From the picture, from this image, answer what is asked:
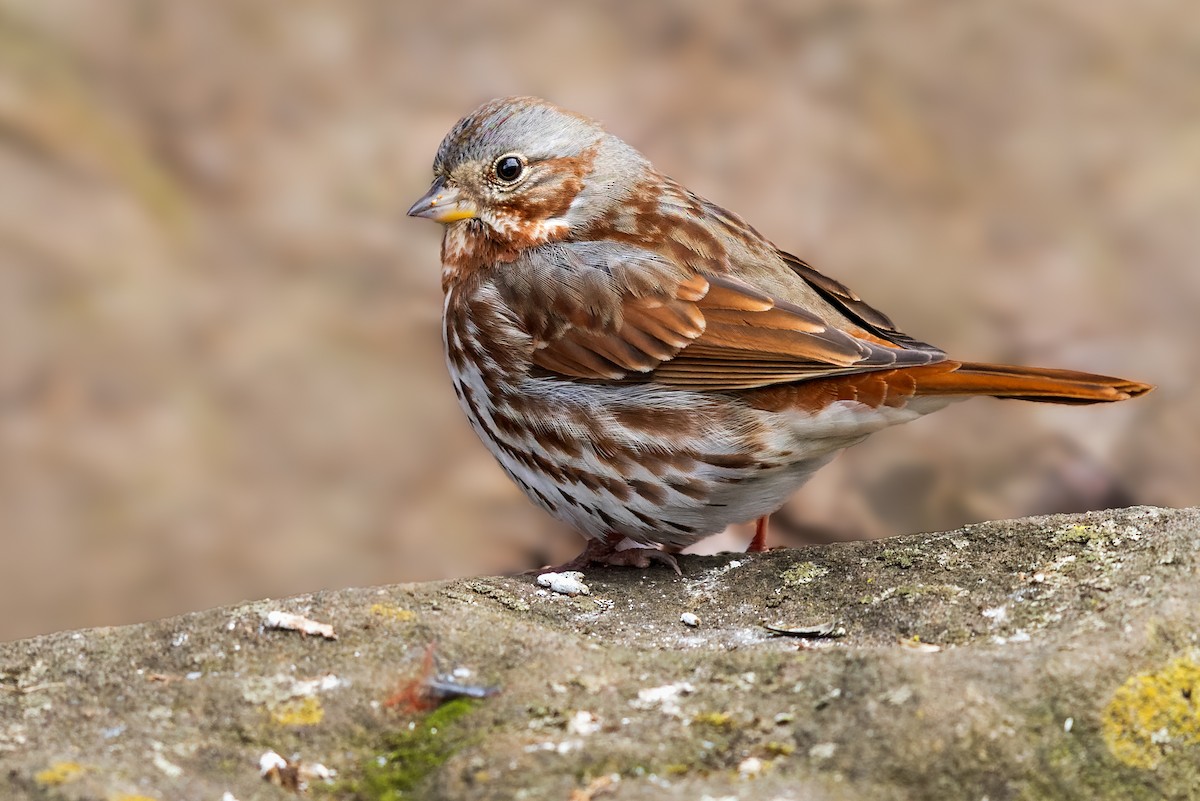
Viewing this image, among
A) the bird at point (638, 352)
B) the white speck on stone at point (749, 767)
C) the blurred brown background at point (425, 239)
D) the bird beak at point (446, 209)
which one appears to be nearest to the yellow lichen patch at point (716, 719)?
the white speck on stone at point (749, 767)

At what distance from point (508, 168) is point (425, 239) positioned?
2.34m

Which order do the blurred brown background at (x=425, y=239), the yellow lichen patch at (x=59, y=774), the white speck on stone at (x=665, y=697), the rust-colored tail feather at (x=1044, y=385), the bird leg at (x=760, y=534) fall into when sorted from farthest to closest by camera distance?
the blurred brown background at (x=425, y=239)
the bird leg at (x=760, y=534)
the rust-colored tail feather at (x=1044, y=385)
the white speck on stone at (x=665, y=697)
the yellow lichen patch at (x=59, y=774)

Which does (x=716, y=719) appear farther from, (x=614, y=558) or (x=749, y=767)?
(x=614, y=558)

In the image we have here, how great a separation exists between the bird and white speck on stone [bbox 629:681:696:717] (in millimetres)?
1162

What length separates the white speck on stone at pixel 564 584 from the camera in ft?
12.9

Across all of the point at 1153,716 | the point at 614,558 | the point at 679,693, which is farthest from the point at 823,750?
the point at 614,558

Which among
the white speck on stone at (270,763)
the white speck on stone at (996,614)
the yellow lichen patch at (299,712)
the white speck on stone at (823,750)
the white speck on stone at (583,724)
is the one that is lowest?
the white speck on stone at (823,750)

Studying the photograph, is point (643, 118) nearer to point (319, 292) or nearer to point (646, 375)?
point (319, 292)

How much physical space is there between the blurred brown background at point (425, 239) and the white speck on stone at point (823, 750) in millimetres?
3724

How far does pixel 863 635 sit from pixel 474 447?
11.5 ft

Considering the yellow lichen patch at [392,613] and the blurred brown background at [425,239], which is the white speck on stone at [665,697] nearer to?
the yellow lichen patch at [392,613]

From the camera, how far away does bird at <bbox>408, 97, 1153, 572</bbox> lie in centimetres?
425

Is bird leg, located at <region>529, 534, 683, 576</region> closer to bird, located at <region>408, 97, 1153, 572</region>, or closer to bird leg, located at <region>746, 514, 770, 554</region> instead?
bird, located at <region>408, 97, 1153, 572</region>

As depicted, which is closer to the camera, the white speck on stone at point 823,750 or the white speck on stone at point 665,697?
the white speck on stone at point 823,750
